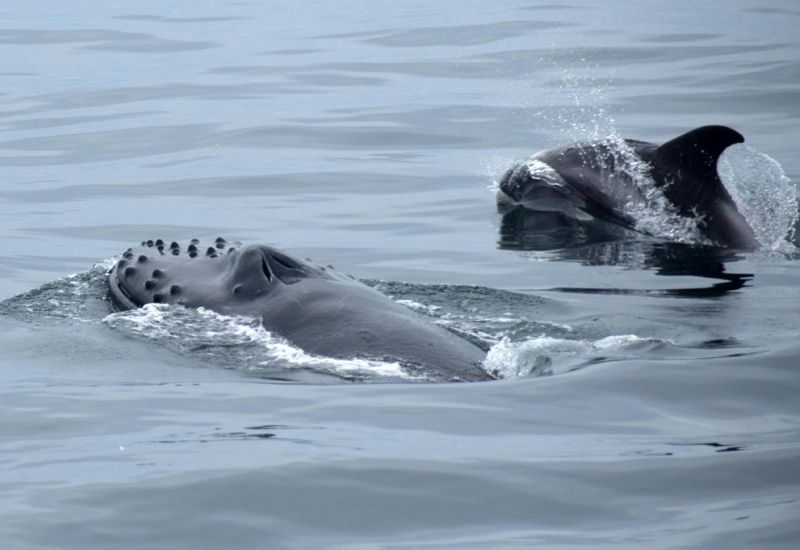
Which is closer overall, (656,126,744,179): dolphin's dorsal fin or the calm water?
the calm water

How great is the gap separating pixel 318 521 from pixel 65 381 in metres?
3.05

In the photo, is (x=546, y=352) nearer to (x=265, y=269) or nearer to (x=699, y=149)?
(x=265, y=269)

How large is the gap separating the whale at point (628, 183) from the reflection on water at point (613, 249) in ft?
0.45

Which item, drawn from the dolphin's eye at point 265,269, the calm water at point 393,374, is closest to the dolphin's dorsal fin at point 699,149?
the calm water at point 393,374

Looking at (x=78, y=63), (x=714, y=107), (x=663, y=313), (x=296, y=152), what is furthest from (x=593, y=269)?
(x=78, y=63)

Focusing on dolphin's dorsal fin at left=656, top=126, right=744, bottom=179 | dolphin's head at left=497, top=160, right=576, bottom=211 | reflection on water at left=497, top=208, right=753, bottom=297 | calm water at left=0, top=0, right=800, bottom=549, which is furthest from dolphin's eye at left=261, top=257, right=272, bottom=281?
dolphin's head at left=497, top=160, right=576, bottom=211

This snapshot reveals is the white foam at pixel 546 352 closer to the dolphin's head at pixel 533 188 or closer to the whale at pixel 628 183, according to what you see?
the whale at pixel 628 183

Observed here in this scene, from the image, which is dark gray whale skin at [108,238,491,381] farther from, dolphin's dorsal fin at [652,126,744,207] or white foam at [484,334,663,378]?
dolphin's dorsal fin at [652,126,744,207]

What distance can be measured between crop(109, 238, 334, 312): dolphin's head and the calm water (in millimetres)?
202

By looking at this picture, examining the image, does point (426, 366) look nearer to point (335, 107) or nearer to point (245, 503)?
point (245, 503)

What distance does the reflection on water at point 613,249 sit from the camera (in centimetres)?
1312

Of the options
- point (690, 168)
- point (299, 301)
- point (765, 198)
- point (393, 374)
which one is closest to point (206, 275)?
point (299, 301)

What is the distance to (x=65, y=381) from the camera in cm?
987

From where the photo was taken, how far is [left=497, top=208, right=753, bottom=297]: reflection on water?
13.1m
